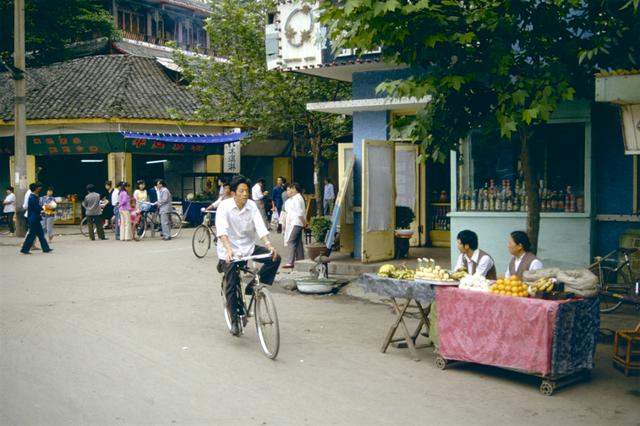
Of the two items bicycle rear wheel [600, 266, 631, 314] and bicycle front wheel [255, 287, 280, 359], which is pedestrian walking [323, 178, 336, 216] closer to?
bicycle rear wheel [600, 266, 631, 314]

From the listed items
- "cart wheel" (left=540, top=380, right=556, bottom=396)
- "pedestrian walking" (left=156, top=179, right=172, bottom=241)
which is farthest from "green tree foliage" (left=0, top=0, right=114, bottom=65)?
"cart wheel" (left=540, top=380, right=556, bottom=396)

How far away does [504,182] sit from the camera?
39.6 feet

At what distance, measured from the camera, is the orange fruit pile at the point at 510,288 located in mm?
6863

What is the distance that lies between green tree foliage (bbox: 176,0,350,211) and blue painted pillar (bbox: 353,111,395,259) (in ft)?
20.7

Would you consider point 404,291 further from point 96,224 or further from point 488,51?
point 96,224

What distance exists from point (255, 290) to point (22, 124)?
17.2 metres

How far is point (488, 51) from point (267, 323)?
4080mm

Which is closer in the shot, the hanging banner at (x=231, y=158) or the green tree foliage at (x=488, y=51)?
the green tree foliage at (x=488, y=51)

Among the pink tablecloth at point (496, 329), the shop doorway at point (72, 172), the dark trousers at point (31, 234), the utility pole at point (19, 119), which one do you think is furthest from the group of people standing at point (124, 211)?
the pink tablecloth at point (496, 329)

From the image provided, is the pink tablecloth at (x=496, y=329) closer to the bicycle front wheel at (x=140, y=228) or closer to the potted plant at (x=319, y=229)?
the potted plant at (x=319, y=229)

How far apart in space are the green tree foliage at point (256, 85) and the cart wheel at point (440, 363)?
14.0 m

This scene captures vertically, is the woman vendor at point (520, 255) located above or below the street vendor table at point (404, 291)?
above

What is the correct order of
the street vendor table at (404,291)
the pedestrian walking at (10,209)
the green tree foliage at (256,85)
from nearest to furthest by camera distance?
the street vendor table at (404,291), the green tree foliage at (256,85), the pedestrian walking at (10,209)

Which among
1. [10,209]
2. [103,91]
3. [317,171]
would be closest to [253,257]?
[317,171]
